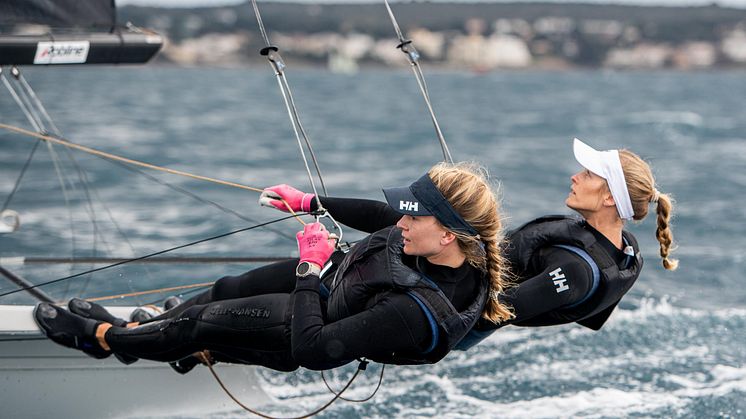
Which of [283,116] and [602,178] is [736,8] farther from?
[602,178]

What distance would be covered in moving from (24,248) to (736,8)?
302 feet

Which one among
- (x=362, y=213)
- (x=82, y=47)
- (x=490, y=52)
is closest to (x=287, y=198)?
(x=362, y=213)

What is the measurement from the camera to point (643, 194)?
2.99 meters

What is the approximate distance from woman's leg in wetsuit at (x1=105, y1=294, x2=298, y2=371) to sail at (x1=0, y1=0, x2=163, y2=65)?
5.41 feet

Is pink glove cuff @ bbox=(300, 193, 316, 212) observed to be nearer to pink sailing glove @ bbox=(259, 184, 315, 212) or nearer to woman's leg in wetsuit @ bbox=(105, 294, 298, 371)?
pink sailing glove @ bbox=(259, 184, 315, 212)

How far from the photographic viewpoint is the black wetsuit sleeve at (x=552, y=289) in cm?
294

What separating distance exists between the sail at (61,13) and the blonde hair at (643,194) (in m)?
2.63

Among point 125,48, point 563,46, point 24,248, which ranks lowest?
point 24,248

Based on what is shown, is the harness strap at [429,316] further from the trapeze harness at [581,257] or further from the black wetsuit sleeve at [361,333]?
the trapeze harness at [581,257]

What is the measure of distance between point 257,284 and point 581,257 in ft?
3.34

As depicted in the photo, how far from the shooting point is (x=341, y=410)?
405 centimetres

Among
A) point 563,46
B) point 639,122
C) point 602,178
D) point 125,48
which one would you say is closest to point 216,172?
point 125,48

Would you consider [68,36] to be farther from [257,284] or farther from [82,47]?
[257,284]

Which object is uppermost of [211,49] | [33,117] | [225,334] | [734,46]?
[211,49]
